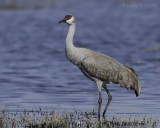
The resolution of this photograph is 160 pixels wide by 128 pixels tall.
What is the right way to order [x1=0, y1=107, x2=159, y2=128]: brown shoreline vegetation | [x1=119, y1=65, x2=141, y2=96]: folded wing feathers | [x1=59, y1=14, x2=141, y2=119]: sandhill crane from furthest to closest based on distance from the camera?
[x1=119, y1=65, x2=141, y2=96]: folded wing feathers, [x1=59, y1=14, x2=141, y2=119]: sandhill crane, [x1=0, y1=107, x2=159, y2=128]: brown shoreline vegetation

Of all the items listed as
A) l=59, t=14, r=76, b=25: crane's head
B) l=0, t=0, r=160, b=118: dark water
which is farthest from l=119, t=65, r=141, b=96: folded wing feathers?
l=59, t=14, r=76, b=25: crane's head

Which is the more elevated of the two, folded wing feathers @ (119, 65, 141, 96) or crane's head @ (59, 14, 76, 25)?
crane's head @ (59, 14, 76, 25)

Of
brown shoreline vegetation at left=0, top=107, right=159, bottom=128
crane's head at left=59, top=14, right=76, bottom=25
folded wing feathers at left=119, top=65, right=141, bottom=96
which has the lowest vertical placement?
brown shoreline vegetation at left=0, top=107, right=159, bottom=128

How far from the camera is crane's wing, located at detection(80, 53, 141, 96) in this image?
8492mm

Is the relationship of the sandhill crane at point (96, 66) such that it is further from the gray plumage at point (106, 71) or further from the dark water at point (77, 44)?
the dark water at point (77, 44)

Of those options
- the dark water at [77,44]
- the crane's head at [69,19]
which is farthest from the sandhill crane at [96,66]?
the dark water at [77,44]

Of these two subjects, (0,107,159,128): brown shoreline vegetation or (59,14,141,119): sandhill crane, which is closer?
(0,107,159,128): brown shoreline vegetation

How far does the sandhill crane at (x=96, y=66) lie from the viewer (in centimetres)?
839

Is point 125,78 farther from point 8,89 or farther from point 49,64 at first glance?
point 49,64

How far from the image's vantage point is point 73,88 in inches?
446

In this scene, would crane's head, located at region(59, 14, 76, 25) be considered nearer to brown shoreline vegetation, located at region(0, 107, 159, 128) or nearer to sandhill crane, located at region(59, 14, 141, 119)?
sandhill crane, located at region(59, 14, 141, 119)

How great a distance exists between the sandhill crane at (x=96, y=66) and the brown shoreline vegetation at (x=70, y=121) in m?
0.70

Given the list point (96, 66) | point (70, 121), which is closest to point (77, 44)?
point (96, 66)

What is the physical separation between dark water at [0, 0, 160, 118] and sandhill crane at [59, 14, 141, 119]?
56cm
